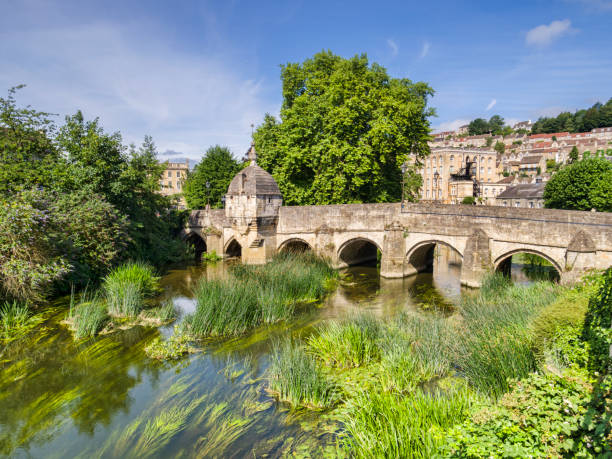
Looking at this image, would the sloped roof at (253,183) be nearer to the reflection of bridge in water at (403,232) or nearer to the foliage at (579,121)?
the reflection of bridge in water at (403,232)

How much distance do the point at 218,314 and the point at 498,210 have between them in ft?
41.7

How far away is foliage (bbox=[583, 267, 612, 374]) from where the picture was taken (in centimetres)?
457

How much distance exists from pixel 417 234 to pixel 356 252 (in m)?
5.27

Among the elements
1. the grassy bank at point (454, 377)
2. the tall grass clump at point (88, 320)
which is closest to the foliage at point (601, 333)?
the grassy bank at point (454, 377)

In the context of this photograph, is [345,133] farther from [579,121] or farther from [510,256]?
[579,121]

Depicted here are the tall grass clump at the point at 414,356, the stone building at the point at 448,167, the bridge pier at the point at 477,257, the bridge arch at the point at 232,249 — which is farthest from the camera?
the stone building at the point at 448,167

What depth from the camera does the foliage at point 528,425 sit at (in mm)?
3322

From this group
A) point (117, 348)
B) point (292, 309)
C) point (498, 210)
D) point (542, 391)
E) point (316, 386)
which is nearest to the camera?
point (542, 391)

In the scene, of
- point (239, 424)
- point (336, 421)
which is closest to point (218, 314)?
point (239, 424)

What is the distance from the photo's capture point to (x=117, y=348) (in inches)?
410

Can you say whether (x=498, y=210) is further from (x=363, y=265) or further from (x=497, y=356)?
(x=497, y=356)

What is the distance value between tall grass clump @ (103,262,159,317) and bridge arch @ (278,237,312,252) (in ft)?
29.1

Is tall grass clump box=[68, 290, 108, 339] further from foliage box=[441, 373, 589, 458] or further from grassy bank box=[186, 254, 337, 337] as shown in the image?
foliage box=[441, 373, 589, 458]

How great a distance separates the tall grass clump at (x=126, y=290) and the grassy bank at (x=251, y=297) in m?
2.16
